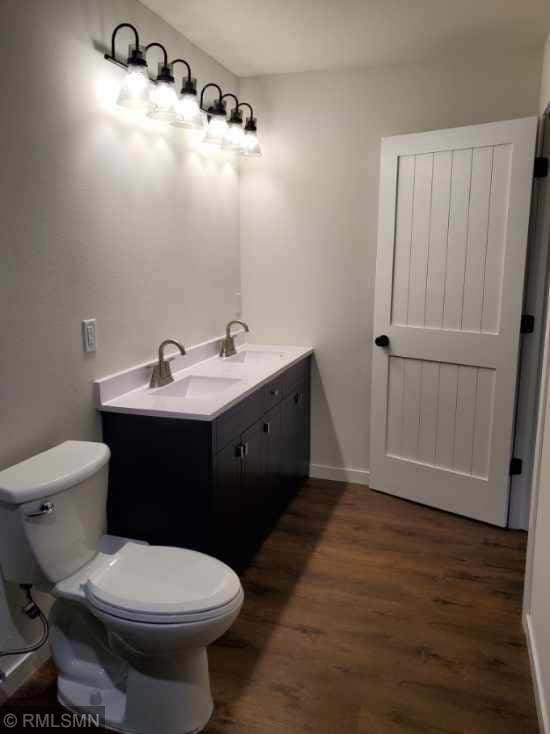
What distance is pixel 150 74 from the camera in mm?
2314

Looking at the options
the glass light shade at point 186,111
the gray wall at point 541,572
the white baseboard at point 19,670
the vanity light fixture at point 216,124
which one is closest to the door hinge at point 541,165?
the gray wall at point 541,572

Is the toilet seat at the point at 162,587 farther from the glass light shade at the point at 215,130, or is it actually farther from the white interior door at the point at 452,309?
the glass light shade at the point at 215,130

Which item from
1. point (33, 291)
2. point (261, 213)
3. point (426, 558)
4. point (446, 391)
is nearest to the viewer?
point (33, 291)

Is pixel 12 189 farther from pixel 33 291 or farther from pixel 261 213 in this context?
pixel 261 213

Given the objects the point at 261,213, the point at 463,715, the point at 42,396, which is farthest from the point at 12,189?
the point at 463,715

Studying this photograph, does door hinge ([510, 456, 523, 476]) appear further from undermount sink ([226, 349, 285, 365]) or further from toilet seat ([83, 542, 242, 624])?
toilet seat ([83, 542, 242, 624])

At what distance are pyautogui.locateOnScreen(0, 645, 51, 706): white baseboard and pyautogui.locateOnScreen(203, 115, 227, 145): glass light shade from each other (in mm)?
2230

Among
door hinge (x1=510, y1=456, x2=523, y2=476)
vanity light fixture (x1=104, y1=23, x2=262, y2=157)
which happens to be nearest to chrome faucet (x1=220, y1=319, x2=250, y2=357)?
vanity light fixture (x1=104, y1=23, x2=262, y2=157)

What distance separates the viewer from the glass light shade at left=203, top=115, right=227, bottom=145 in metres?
2.60

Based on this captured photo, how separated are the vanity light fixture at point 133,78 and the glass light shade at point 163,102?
0.05m

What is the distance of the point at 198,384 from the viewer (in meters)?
2.62

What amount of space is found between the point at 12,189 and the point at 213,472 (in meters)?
1.16

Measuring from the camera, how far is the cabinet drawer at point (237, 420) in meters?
2.08

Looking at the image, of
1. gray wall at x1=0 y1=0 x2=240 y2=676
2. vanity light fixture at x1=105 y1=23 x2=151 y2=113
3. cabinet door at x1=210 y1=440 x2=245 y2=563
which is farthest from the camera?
cabinet door at x1=210 y1=440 x2=245 y2=563
